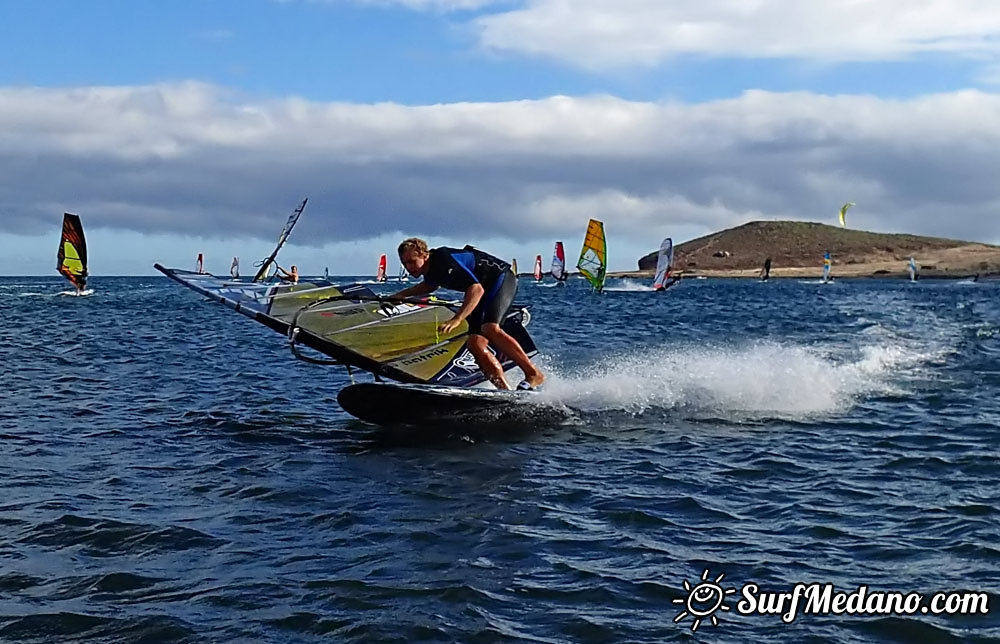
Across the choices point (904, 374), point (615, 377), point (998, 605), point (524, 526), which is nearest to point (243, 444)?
point (524, 526)

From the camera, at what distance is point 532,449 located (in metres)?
10.2

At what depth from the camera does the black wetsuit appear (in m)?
10.7

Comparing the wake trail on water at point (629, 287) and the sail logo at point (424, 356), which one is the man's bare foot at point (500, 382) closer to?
the sail logo at point (424, 356)

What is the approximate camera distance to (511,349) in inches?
448

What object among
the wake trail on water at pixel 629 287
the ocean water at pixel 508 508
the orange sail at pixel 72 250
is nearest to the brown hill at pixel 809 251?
the wake trail on water at pixel 629 287

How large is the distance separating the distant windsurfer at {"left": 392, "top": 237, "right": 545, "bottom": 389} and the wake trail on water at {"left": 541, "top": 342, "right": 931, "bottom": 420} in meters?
1.02

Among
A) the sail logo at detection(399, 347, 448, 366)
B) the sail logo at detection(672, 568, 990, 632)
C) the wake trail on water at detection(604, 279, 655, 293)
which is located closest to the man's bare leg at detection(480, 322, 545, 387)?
the sail logo at detection(399, 347, 448, 366)

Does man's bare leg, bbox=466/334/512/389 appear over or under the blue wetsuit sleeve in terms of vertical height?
under

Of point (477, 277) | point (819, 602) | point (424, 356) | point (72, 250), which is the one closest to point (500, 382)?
point (424, 356)

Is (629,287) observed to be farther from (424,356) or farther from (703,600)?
(703,600)

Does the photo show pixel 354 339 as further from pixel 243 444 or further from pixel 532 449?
pixel 532 449

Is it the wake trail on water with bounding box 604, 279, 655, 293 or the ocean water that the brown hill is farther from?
the ocean water

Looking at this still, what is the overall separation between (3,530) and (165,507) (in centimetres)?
113

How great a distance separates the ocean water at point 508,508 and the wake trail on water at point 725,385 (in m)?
0.06
